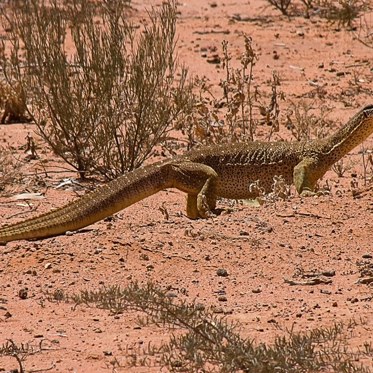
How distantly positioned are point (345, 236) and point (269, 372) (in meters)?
3.29

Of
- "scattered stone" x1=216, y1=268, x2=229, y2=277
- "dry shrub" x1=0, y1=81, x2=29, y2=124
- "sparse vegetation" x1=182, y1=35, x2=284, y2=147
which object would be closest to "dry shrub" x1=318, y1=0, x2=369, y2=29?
"sparse vegetation" x1=182, y1=35, x2=284, y2=147

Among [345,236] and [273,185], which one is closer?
[345,236]

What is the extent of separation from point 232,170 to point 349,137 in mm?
1254

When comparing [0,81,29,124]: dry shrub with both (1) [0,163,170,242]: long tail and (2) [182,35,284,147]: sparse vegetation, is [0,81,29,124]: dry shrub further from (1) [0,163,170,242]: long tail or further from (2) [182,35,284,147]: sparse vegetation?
(1) [0,163,170,242]: long tail

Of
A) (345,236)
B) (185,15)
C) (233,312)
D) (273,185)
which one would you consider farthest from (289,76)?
(233,312)

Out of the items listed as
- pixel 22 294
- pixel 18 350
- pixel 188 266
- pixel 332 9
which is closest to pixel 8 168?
pixel 188 266

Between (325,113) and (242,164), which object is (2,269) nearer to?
(242,164)

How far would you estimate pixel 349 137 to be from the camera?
→ 11.8 meters

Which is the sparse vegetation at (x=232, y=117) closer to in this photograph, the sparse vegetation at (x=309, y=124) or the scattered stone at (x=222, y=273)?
the sparse vegetation at (x=309, y=124)

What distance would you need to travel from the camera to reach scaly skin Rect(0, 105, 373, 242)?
10773mm

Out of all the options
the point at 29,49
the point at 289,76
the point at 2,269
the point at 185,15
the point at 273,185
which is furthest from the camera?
the point at 185,15

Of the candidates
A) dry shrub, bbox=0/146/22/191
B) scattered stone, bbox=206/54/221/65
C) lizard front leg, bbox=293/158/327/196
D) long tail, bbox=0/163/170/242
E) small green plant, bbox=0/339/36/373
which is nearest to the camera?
small green plant, bbox=0/339/36/373

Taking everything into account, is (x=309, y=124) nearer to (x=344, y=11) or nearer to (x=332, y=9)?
(x=344, y=11)

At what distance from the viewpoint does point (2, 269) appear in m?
8.93
